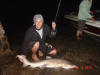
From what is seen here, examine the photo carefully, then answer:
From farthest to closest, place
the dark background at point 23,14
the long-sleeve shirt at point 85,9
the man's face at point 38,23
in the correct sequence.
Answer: the dark background at point 23,14 → the long-sleeve shirt at point 85,9 → the man's face at point 38,23

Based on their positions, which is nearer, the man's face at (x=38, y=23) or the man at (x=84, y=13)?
the man's face at (x=38, y=23)

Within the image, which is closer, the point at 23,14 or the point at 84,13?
the point at 84,13

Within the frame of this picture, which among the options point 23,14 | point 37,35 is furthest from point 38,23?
point 23,14

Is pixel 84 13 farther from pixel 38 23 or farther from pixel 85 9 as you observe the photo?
pixel 38 23

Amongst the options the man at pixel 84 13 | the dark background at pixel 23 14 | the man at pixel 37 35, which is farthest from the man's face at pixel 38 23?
the dark background at pixel 23 14

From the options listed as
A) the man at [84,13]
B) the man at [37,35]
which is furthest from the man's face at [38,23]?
the man at [84,13]

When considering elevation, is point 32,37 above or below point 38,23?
below

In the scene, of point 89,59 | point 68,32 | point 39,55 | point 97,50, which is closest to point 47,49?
point 39,55

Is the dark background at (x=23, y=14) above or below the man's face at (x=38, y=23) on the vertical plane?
below

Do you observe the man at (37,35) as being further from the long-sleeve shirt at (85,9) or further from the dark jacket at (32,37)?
the long-sleeve shirt at (85,9)

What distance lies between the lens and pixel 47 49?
5.38 m

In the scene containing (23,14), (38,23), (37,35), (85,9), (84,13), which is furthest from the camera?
(23,14)

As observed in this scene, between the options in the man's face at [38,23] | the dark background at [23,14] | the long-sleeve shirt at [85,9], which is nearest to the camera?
the man's face at [38,23]

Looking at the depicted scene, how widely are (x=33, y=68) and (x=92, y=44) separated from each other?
131 inches
